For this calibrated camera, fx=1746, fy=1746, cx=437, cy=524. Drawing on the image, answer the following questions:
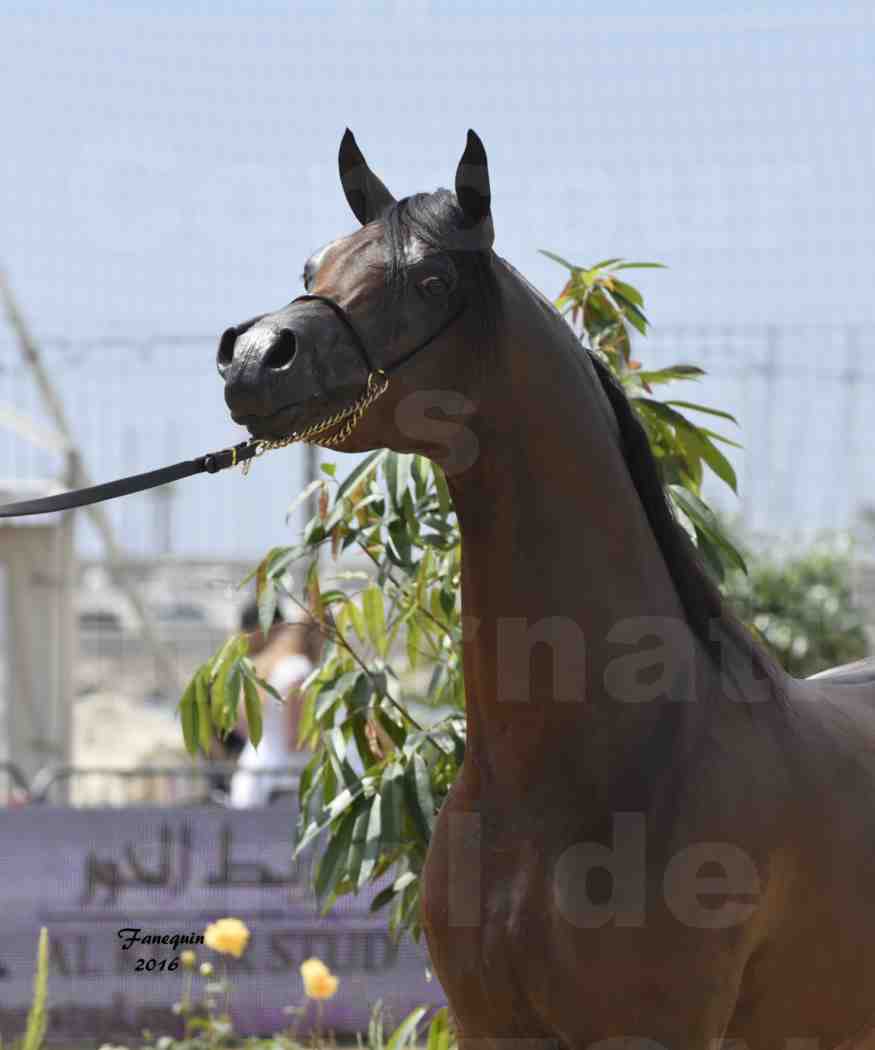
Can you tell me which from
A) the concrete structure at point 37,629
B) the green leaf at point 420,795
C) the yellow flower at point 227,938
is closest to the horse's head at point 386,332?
the green leaf at point 420,795

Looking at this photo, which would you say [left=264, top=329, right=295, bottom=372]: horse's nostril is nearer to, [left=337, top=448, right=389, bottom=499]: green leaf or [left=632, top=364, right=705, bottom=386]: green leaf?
[left=337, top=448, right=389, bottom=499]: green leaf

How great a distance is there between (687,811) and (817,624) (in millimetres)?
7833

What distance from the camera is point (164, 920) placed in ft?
18.2

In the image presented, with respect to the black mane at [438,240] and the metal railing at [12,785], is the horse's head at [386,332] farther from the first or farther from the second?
the metal railing at [12,785]

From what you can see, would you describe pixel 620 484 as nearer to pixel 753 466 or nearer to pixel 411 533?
pixel 411 533

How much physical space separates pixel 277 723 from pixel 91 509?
432 cm

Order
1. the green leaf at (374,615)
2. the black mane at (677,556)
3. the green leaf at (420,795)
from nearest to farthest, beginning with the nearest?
the black mane at (677,556)
the green leaf at (420,795)
the green leaf at (374,615)

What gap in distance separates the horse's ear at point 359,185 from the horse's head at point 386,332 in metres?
0.07

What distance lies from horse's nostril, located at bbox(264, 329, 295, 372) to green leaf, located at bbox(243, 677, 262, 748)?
1686 mm

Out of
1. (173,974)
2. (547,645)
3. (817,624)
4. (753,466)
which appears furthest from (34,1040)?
(753,466)

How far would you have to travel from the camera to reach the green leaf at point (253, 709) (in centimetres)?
379

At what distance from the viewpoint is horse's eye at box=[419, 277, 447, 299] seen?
7.68 ft

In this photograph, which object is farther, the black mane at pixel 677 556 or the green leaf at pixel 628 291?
the green leaf at pixel 628 291

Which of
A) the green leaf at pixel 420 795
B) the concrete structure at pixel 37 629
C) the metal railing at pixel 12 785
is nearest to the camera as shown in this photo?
the green leaf at pixel 420 795
